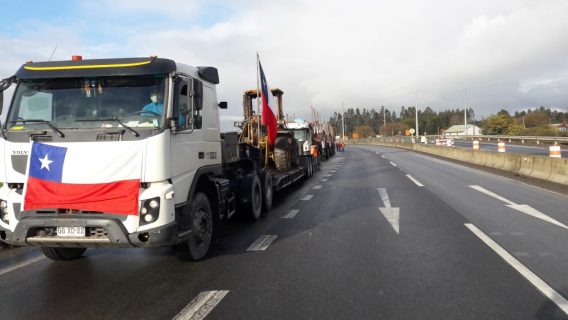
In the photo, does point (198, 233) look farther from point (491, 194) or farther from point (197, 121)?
point (491, 194)

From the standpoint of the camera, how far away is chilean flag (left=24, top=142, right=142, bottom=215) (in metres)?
5.15

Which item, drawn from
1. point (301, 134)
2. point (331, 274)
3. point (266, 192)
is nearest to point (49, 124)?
point (331, 274)

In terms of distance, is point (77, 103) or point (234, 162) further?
point (234, 162)

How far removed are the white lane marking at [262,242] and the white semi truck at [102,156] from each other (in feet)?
3.44

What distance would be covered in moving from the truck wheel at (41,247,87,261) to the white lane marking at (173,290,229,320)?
272 cm

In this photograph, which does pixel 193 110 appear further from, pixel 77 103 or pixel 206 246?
pixel 206 246

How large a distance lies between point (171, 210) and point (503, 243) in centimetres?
492

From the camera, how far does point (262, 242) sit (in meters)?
7.32

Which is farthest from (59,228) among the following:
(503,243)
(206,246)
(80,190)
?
(503,243)

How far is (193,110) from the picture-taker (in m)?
6.00

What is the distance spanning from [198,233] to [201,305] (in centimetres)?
179

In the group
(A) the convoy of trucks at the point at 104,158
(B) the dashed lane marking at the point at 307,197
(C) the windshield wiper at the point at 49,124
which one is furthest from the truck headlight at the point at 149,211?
(B) the dashed lane marking at the point at 307,197

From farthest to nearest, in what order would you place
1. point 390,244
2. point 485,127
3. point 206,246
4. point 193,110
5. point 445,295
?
point 485,127, point 390,244, point 206,246, point 193,110, point 445,295

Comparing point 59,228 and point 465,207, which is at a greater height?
point 59,228
